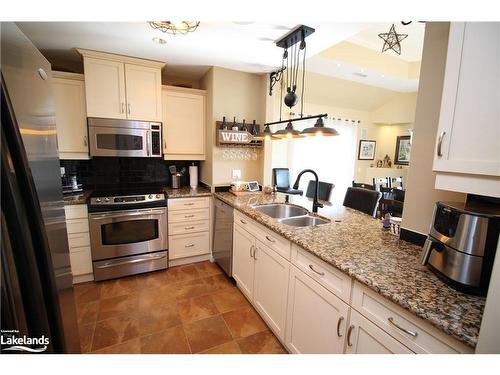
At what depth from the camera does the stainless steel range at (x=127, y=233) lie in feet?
7.75

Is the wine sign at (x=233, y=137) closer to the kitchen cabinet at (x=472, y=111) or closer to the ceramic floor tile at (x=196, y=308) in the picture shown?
the ceramic floor tile at (x=196, y=308)

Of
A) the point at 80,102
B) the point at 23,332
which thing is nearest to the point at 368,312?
the point at 23,332

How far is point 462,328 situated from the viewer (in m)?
0.71

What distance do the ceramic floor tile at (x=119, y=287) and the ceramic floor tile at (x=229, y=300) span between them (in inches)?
34.6

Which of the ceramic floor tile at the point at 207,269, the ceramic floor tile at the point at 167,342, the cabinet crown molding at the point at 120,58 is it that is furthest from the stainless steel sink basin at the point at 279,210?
the cabinet crown molding at the point at 120,58

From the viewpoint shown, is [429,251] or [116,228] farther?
[116,228]

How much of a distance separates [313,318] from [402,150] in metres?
5.53

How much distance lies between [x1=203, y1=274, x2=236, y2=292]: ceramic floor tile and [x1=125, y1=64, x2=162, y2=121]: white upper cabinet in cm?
200

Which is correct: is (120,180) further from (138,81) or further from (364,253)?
(364,253)

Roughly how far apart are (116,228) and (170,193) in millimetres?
685

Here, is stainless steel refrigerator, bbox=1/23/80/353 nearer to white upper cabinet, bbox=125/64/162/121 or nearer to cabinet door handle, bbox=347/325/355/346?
cabinet door handle, bbox=347/325/355/346

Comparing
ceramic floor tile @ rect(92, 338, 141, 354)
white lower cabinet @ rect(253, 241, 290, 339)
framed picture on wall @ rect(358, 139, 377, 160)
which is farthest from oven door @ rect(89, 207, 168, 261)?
framed picture on wall @ rect(358, 139, 377, 160)

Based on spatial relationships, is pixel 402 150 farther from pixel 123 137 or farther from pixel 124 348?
pixel 124 348

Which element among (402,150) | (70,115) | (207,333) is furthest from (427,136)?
(402,150)
